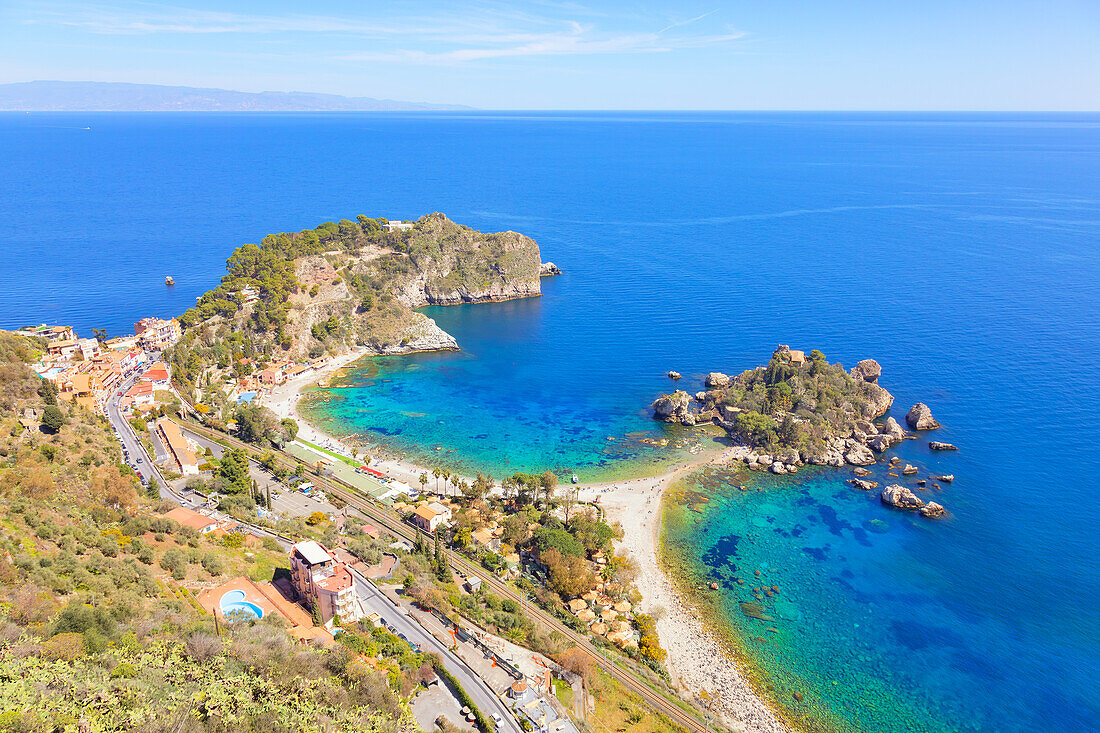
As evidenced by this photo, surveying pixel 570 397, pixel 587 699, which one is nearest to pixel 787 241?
pixel 570 397

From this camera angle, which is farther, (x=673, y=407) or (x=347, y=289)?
(x=347, y=289)

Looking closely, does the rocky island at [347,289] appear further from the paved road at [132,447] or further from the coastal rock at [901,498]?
the coastal rock at [901,498]

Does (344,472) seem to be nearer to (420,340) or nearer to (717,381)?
(420,340)

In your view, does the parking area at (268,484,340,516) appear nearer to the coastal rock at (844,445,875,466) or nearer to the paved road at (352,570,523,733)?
the paved road at (352,570,523,733)

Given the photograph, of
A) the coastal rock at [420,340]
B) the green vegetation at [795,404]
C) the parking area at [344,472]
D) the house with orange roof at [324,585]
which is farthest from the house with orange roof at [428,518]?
the coastal rock at [420,340]

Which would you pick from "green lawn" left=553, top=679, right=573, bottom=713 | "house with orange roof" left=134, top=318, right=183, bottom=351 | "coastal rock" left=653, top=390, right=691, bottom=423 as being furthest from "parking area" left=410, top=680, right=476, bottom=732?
"house with orange roof" left=134, top=318, right=183, bottom=351

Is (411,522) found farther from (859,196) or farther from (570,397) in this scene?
(859,196)

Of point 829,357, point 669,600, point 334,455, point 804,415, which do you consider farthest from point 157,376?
point 829,357
